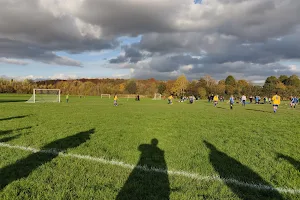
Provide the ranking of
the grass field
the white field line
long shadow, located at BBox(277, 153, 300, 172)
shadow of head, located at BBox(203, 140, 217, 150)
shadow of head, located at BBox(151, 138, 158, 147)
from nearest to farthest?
the grass field < the white field line < long shadow, located at BBox(277, 153, 300, 172) < shadow of head, located at BBox(203, 140, 217, 150) < shadow of head, located at BBox(151, 138, 158, 147)

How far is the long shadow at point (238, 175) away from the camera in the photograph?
14.4 feet

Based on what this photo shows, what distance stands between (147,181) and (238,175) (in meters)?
2.11

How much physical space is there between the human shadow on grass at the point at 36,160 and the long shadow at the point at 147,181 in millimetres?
2303

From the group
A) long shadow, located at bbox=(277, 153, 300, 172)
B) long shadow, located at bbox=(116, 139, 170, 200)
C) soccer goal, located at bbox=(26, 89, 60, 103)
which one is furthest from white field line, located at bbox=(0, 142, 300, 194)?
soccer goal, located at bbox=(26, 89, 60, 103)

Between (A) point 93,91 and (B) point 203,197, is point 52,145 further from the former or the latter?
(A) point 93,91

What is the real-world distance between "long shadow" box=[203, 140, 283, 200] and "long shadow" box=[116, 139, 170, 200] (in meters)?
1.32

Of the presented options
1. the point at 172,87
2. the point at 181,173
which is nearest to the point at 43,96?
the point at 181,173

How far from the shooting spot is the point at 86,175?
515 centimetres

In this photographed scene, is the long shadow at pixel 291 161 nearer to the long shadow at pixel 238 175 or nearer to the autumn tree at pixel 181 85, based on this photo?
the long shadow at pixel 238 175

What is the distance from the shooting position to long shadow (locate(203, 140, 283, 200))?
14.4 feet

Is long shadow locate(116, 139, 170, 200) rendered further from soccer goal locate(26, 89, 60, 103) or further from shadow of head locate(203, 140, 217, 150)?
soccer goal locate(26, 89, 60, 103)

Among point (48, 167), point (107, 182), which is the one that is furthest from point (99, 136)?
point (107, 182)

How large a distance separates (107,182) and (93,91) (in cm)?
11995

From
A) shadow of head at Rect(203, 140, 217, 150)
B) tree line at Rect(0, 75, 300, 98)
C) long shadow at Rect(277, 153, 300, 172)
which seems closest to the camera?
long shadow at Rect(277, 153, 300, 172)
